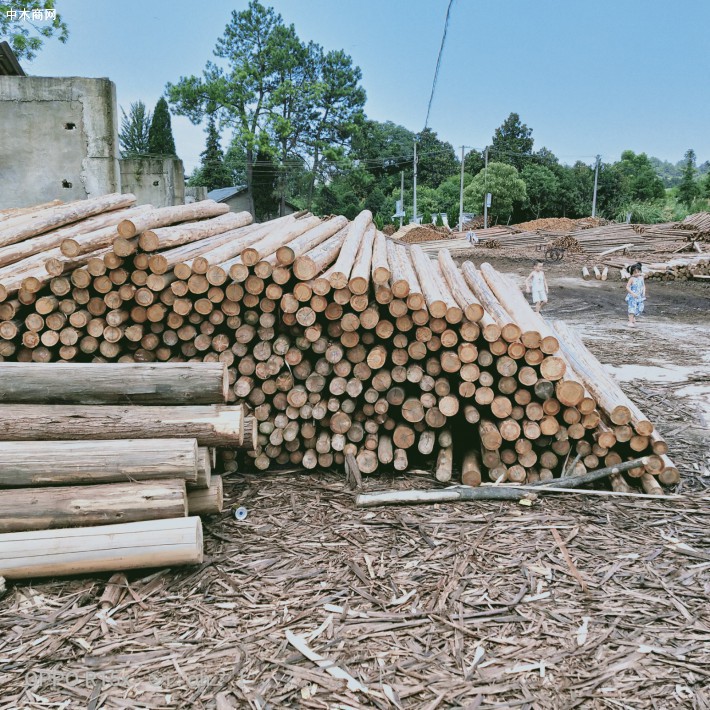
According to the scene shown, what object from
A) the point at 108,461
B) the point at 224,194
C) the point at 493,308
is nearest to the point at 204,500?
the point at 108,461

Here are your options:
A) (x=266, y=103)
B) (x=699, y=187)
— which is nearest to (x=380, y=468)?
(x=266, y=103)

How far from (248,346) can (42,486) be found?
2.08 metres


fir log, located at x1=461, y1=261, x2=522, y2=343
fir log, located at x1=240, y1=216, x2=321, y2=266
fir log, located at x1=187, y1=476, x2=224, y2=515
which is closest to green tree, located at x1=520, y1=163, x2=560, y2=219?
fir log, located at x1=461, y1=261, x2=522, y2=343

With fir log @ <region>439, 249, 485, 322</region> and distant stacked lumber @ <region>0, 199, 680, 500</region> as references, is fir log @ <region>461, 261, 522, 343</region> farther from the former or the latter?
fir log @ <region>439, 249, 485, 322</region>

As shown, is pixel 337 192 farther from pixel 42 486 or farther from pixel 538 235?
pixel 42 486

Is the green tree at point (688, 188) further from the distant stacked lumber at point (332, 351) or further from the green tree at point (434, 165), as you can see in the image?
the distant stacked lumber at point (332, 351)

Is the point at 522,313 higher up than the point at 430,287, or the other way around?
the point at 430,287

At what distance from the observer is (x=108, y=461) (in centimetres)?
435

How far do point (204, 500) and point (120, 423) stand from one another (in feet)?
2.81

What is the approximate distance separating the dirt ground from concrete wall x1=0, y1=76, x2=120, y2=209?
36.5ft

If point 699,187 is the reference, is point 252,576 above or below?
below

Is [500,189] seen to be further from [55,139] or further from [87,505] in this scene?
[87,505]

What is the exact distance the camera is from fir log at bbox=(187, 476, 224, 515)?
15.5 feet

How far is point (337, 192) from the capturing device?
54562 mm
